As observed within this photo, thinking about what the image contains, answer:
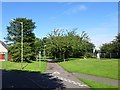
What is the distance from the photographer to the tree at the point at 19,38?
5938 cm

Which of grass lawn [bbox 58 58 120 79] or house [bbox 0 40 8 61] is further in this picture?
house [bbox 0 40 8 61]

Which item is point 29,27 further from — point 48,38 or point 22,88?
point 22,88

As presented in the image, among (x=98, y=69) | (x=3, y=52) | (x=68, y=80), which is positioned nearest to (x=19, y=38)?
(x=3, y=52)

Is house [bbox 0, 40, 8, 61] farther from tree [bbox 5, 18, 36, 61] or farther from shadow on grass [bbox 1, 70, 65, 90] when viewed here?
shadow on grass [bbox 1, 70, 65, 90]

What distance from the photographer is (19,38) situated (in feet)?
204

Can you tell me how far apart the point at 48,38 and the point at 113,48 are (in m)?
27.1

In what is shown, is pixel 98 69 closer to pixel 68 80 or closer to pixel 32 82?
pixel 68 80

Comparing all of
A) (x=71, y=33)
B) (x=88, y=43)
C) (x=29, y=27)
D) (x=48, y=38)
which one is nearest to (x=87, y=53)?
(x=88, y=43)

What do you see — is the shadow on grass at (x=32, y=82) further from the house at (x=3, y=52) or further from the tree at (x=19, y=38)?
the house at (x=3, y=52)

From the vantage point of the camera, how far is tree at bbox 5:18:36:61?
5938cm

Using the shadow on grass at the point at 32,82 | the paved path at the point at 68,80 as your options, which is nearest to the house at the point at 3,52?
the paved path at the point at 68,80

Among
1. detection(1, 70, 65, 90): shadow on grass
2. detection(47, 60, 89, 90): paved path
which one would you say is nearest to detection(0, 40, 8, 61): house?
detection(47, 60, 89, 90): paved path

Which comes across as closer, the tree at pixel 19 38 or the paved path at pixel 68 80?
the paved path at pixel 68 80

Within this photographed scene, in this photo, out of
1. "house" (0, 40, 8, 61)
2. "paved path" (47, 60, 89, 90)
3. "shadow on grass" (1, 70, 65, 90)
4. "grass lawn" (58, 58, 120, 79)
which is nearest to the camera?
"shadow on grass" (1, 70, 65, 90)
